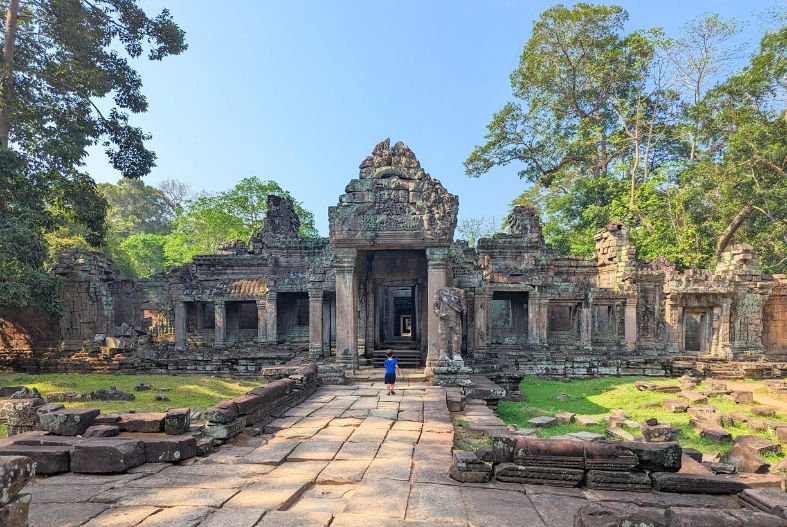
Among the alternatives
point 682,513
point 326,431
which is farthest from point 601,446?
point 326,431

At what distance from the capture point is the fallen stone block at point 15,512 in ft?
8.63

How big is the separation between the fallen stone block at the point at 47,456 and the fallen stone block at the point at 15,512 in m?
2.00

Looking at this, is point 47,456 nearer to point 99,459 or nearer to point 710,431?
point 99,459

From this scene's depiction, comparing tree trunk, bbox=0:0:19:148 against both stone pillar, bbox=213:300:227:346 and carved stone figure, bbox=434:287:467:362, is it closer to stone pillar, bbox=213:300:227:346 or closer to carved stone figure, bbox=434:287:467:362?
stone pillar, bbox=213:300:227:346

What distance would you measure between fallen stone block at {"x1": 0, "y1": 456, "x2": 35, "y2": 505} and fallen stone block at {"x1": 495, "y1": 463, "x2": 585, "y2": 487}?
3.77 metres

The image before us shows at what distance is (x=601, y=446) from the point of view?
4.24m

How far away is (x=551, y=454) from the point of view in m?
4.27

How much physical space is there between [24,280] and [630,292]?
20193mm

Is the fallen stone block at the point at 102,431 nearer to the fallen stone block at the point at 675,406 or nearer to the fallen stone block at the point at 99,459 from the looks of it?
the fallen stone block at the point at 99,459

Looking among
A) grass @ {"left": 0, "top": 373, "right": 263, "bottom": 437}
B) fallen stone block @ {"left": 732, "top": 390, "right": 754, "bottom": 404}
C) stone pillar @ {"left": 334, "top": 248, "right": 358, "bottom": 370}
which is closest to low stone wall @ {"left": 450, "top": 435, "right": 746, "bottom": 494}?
stone pillar @ {"left": 334, "top": 248, "right": 358, "bottom": 370}

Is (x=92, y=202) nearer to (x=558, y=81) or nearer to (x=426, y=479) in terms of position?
(x=426, y=479)

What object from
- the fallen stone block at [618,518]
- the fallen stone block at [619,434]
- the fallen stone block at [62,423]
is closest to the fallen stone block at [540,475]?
the fallen stone block at [618,518]

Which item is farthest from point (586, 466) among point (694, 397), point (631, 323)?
point (631, 323)

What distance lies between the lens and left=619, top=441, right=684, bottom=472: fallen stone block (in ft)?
13.8
